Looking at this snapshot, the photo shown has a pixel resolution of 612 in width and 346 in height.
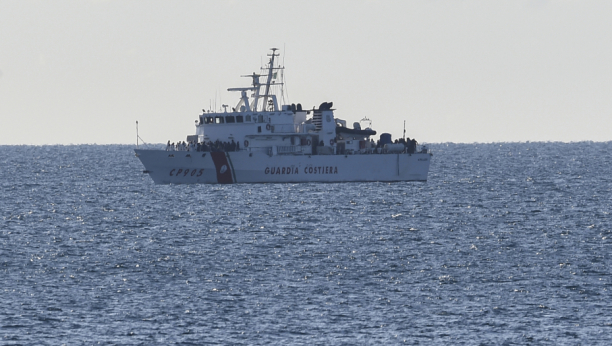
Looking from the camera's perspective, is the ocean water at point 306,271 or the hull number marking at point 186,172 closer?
the ocean water at point 306,271

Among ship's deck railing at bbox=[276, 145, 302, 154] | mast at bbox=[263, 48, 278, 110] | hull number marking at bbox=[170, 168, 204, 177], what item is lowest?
hull number marking at bbox=[170, 168, 204, 177]

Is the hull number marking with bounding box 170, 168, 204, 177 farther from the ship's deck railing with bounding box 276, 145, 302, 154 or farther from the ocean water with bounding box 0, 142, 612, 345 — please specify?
the ship's deck railing with bounding box 276, 145, 302, 154

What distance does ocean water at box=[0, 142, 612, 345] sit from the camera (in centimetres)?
3250

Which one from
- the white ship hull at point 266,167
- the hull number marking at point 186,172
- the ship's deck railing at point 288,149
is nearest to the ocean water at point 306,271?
the white ship hull at point 266,167

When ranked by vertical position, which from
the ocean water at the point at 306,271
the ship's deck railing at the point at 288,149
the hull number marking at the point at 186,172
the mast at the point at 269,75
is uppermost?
the mast at the point at 269,75

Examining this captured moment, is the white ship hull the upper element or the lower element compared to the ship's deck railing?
lower

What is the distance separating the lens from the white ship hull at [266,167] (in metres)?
87.4

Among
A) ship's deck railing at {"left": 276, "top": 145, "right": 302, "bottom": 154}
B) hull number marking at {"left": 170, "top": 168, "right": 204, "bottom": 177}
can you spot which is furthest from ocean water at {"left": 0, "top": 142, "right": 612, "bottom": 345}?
ship's deck railing at {"left": 276, "top": 145, "right": 302, "bottom": 154}

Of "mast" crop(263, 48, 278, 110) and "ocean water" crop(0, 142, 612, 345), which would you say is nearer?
"ocean water" crop(0, 142, 612, 345)

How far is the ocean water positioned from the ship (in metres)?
5.99

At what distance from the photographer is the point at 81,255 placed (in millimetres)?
49469

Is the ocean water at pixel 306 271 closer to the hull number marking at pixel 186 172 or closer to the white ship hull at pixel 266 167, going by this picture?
the white ship hull at pixel 266 167

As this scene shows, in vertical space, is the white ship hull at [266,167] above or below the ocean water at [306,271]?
above

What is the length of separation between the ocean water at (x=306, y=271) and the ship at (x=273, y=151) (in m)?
5.99
